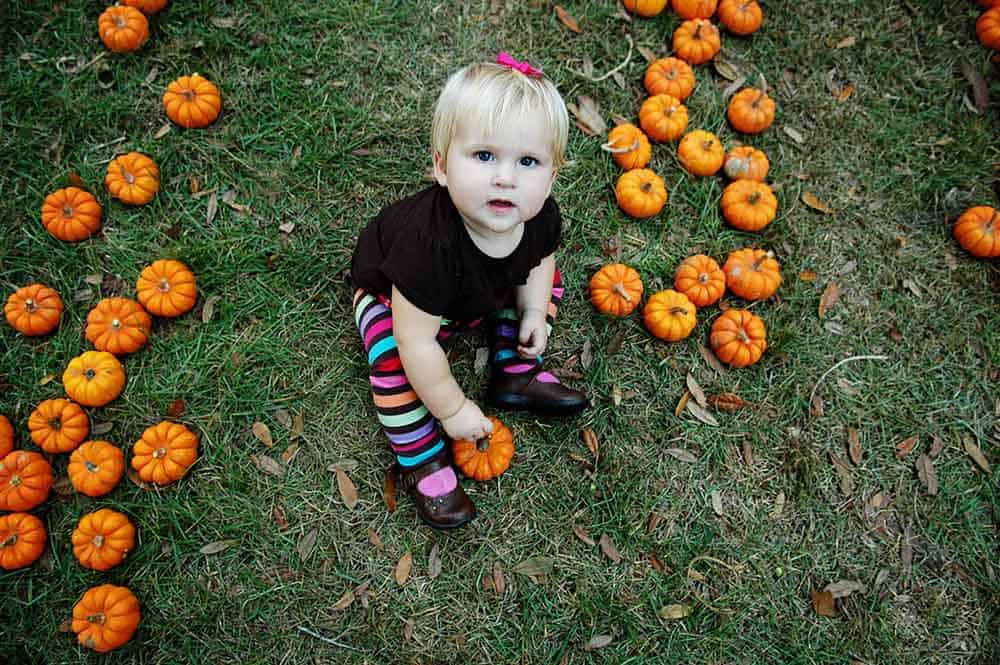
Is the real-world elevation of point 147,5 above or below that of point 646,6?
below

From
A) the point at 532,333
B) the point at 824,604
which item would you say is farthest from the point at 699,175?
the point at 824,604

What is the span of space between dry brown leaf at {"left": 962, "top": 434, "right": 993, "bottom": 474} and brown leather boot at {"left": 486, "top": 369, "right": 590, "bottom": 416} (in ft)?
6.92

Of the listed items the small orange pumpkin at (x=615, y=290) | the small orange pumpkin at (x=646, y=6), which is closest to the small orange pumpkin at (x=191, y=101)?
the small orange pumpkin at (x=615, y=290)

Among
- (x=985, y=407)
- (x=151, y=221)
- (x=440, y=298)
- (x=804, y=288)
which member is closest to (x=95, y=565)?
(x=151, y=221)

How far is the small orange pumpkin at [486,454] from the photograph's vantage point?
10.9 feet

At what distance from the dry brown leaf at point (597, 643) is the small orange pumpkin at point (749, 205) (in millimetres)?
2329

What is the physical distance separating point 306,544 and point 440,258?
1.63 m

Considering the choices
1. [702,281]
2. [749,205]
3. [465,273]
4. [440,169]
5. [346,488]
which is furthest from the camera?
[749,205]

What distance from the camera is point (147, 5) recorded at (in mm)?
3953

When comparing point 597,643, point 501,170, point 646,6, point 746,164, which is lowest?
point 597,643

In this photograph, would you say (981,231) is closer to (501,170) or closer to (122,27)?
(501,170)

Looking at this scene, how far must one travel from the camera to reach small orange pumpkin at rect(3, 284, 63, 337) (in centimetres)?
341

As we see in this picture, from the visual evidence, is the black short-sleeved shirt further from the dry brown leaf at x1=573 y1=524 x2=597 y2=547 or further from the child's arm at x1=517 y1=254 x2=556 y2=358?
the dry brown leaf at x1=573 y1=524 x2=597 y2=547

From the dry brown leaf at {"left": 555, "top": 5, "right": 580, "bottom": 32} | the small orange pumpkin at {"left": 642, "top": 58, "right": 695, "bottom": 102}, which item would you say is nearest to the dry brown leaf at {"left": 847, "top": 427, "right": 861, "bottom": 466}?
the small orange pumpkin at {"left": 642, "top": 58, "right": 695, "bottom": 102}
